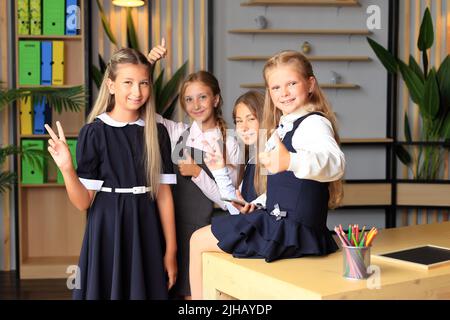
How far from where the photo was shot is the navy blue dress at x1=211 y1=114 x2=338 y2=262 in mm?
1674

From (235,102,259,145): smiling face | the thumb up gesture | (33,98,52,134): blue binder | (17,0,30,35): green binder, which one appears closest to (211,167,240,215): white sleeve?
(235,102,259,145): smiling face

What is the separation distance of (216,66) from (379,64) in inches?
52.8

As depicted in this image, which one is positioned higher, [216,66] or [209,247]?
[216,66]

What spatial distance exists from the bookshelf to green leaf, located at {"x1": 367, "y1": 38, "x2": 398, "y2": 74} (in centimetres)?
213

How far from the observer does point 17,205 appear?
14.7ft

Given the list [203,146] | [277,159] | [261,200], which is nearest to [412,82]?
[203,146]

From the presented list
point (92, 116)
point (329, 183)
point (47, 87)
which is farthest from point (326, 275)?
point (47, 87)

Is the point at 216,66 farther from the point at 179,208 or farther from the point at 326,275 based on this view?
the point at 326,275

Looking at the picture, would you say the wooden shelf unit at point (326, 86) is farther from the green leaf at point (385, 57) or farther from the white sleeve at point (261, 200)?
the white sleeve at point (261, 200)

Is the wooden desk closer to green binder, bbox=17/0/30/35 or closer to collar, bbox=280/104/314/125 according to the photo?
collar, bbox=280/104/314/125

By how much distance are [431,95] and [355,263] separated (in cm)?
341

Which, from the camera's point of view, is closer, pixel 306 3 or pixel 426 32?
pixel 426 32

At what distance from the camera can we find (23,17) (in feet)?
14.5

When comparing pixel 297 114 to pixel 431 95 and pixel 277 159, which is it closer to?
pixel 277 159
